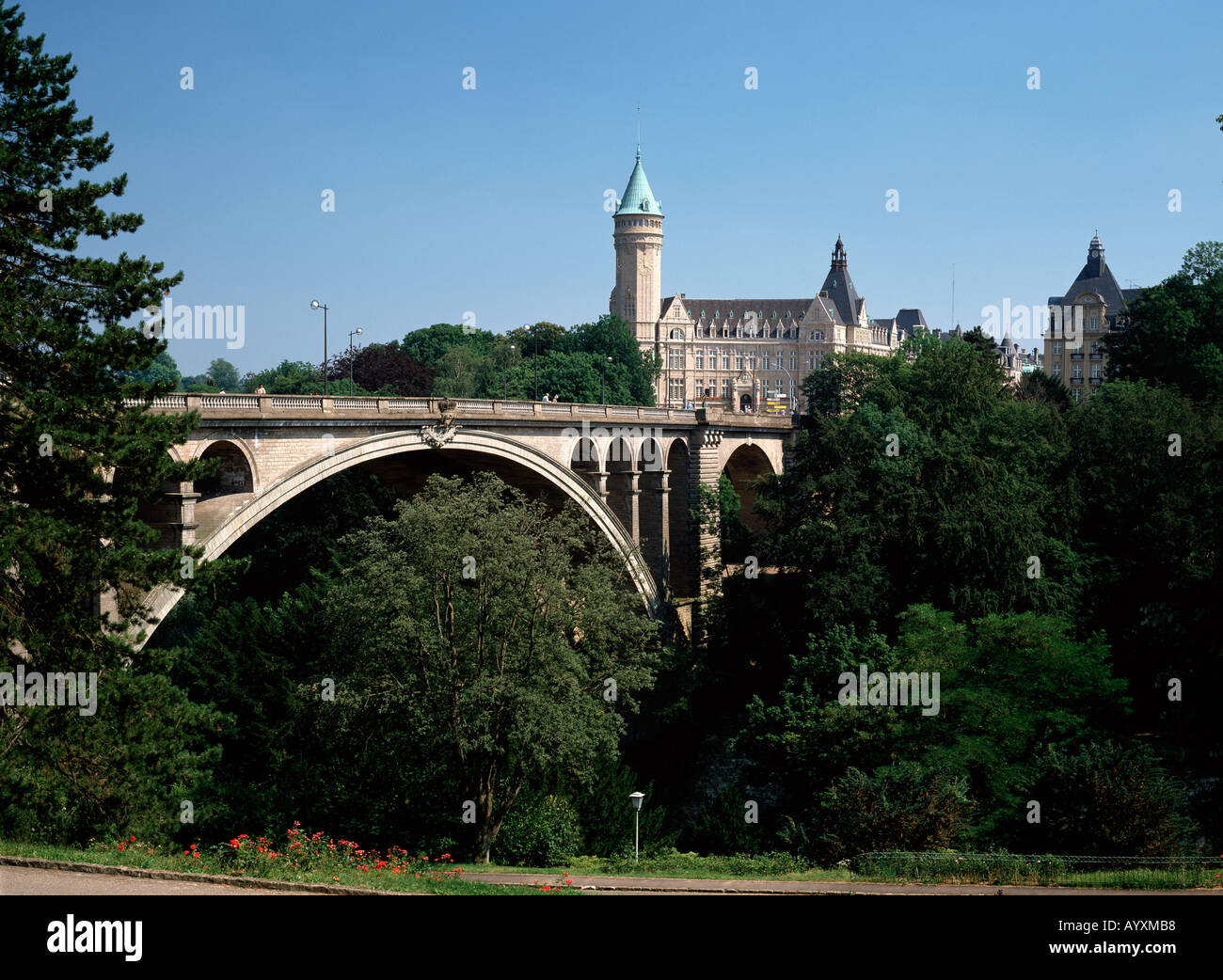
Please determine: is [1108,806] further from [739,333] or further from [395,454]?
[739,333]

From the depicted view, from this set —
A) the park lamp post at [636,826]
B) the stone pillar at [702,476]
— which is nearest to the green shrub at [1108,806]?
the park lamp post at [636,826]

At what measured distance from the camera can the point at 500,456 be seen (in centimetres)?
4084

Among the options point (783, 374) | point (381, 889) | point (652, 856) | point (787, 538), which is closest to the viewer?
point (381, 889)

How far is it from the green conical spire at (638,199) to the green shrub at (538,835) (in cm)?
13182

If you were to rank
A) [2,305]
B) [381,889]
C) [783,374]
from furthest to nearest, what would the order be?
[783,374]
[2,305]
[381,889]

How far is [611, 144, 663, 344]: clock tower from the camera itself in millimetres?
155375

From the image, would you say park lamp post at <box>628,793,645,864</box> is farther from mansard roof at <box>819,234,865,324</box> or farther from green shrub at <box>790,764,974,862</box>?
mansard roof at <box>819,234,865,324</box>

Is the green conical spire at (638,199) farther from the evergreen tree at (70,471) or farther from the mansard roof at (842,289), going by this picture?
the evergreen tree at (70,471)

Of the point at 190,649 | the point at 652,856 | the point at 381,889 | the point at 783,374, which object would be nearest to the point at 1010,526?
the point at 652,856

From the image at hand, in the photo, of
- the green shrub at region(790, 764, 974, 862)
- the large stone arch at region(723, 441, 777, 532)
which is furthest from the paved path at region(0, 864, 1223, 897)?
the large stone arch at region(723, 441, 777, 532)

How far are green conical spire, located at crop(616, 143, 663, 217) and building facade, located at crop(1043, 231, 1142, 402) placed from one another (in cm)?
5787
